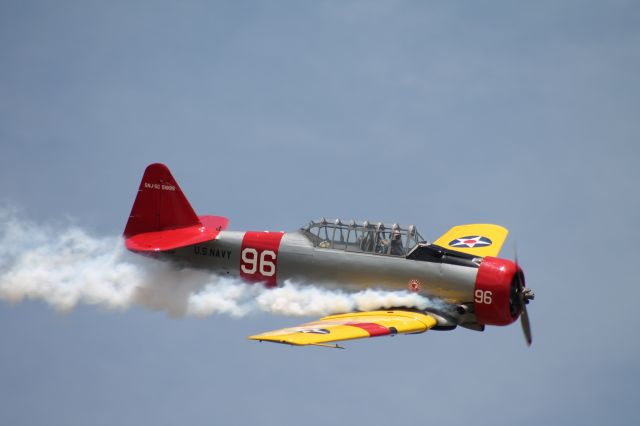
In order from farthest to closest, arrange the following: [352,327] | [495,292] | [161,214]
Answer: [161,214] → [495,292] → [352,327]

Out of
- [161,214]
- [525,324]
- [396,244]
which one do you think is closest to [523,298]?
[525,324]

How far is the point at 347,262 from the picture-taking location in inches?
1169

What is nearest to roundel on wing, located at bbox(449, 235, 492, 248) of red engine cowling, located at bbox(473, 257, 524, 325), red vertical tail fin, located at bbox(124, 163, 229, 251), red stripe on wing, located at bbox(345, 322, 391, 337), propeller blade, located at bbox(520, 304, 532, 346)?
propeller blade, located at bbox(520, 304, 532, 346)

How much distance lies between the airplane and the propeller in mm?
19

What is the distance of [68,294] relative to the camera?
31469 mm

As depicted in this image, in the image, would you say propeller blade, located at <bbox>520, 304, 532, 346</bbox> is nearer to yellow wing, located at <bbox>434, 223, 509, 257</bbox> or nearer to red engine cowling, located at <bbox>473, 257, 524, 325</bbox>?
red engine cowling, located at <bbox>473, 257, 524, 325</bbox>

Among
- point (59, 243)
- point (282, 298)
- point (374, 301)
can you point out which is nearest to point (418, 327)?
point (374, 301)

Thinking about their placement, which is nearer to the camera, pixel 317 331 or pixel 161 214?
pixel 317 331

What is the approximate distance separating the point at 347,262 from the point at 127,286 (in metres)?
4.94

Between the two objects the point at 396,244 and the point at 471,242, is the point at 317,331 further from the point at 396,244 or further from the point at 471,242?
the point at 471,242

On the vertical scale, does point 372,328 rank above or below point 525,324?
below

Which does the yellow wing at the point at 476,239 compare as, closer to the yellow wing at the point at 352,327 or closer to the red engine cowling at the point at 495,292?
the red engine cowling at the point at 495,292

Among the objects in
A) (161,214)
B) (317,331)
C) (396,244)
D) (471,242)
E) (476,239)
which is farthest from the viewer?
(476,239)

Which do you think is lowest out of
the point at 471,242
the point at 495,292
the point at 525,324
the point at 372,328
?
the point at 372,328
